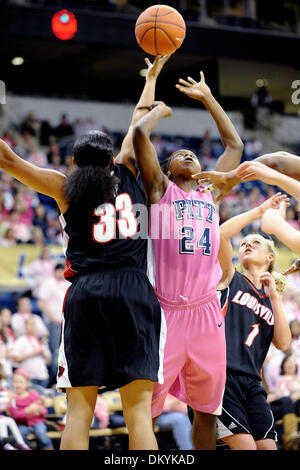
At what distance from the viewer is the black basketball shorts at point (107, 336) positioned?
3.56m

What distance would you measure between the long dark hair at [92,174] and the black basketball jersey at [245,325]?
1.40m

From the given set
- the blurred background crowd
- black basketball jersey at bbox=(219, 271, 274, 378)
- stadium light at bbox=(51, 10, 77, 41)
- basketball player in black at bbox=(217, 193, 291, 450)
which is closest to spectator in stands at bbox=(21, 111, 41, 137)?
the blurred background crowd

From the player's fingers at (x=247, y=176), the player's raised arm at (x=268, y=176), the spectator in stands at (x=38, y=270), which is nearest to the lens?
the player's raised arm at (x=268, y=176)

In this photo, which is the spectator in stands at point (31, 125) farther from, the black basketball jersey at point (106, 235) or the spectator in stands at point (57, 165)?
the black basketball jersey at point (106, 235)

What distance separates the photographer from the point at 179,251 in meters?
4.13

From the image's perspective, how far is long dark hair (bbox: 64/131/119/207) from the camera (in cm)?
372

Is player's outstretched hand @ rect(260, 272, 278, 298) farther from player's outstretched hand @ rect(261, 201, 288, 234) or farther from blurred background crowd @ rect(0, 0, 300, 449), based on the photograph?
blurred background crowd @ rect(0, 0, 300, 449)

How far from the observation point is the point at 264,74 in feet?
64.6

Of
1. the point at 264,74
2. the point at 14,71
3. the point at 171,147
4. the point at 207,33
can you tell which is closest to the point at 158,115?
the point at 171,147

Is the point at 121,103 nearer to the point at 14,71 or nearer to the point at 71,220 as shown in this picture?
the point at 14,71

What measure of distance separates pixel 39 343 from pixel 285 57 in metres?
11.3

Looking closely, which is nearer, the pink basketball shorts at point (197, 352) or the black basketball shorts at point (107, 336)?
the black basketball shorts at point (107, 336)

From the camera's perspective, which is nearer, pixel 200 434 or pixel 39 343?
pixel 200 434

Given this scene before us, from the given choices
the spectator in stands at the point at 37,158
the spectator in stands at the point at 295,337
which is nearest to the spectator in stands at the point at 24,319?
the spectator in stands at the point at 295,337
